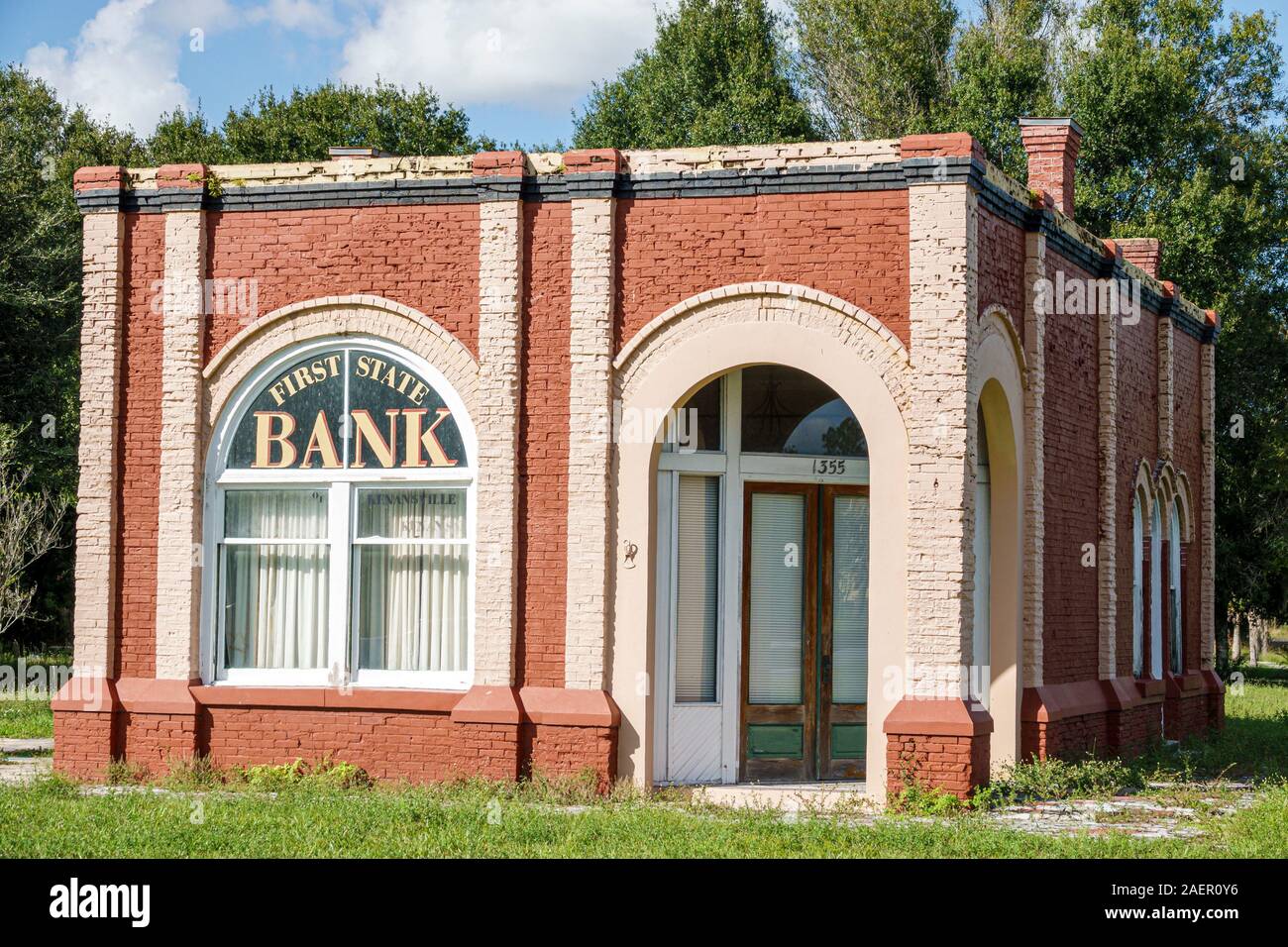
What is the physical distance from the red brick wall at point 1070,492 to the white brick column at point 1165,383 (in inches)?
125

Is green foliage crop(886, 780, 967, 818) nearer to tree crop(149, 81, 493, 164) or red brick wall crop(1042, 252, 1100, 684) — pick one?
red brick wall crop(1042, 252, 1100, 684)

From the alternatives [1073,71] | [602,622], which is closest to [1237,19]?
[1073,71]

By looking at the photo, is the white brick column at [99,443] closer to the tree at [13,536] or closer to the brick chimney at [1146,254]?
the tree at [13,536]

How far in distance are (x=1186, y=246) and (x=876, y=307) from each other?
2005 centimetres

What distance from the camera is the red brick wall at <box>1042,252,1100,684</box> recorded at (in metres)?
15.8

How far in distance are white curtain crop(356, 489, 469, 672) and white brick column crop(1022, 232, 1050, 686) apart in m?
5.57

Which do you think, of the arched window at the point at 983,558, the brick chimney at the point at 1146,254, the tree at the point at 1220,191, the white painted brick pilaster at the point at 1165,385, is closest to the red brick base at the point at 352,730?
the arched window at the point at 983,558

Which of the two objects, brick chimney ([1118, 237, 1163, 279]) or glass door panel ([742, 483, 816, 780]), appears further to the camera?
brick chimney ([1118, 237, 1163, 279])

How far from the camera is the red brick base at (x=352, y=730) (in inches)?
529

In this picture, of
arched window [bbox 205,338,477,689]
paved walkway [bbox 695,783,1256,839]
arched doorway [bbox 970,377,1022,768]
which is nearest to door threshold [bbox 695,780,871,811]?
paved walkway [bbox 695,783,1256,839]

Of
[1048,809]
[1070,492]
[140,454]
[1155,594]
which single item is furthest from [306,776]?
[1155,594]

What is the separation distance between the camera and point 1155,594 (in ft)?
66.7

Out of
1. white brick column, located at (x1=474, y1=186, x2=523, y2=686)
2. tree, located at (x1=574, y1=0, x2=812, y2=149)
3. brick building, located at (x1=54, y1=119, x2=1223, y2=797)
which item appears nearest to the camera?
brick building, located at (x1=54, y1=119, x2=1223, y2=797)

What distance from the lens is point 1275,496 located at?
3384 cm
